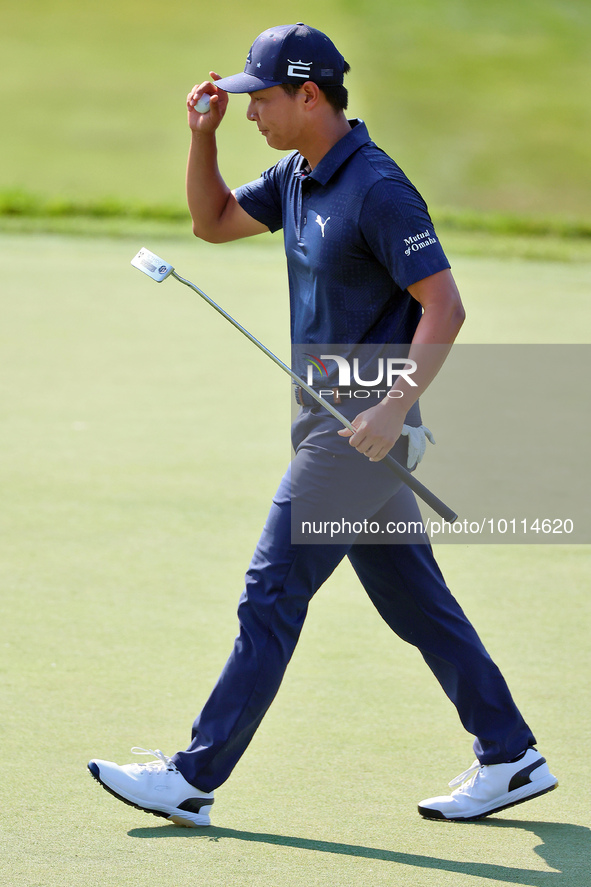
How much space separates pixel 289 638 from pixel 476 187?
16600 mm

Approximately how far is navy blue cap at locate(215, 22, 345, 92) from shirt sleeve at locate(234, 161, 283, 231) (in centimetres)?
35

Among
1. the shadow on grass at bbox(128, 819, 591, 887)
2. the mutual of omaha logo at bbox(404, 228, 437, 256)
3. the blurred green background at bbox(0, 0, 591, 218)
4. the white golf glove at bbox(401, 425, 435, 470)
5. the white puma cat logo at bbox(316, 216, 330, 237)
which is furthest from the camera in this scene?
the blurred green background at bbox(0, 0, 591, 218)

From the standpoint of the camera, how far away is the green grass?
266 centimetres

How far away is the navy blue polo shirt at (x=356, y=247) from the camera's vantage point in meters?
2.70

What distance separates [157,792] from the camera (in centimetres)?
280

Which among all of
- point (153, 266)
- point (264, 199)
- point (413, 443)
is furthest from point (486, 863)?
point (264, 199)

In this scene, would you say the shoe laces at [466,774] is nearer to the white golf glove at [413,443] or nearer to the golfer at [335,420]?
the golfer at [335,420]

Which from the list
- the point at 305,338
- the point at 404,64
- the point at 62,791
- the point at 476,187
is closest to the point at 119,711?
the point at 62,791

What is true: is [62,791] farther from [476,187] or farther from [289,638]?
[476,187]

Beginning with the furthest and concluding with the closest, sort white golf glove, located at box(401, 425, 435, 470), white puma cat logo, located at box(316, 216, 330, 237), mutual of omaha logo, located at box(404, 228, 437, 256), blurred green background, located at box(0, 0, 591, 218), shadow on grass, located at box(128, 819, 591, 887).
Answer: blurred green background, located at box(0, 0, 591, 218)
white golf glove, located at box(401, 425, 435, 470)
white puma cat logo, located at box(316, 216, 330, 237)
mutual of omaha logo, located at box(404, 228, 437, 256)
shadow on grass, located at box(128, 819, 591, 887)

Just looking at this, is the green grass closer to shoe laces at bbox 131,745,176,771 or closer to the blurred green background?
shoe laces at bbox 131,745,176,771

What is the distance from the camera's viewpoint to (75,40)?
2222 cm

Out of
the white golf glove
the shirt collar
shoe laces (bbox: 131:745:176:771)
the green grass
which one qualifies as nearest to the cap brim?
the shirt collar

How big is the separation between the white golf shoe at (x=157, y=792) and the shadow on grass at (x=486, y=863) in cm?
3
